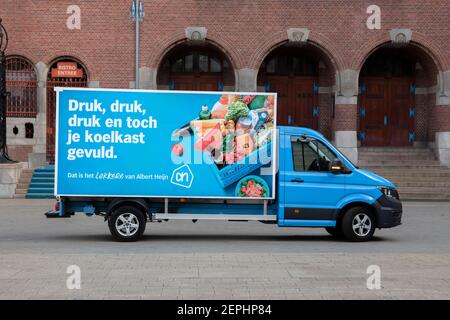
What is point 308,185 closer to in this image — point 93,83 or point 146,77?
point 146,77

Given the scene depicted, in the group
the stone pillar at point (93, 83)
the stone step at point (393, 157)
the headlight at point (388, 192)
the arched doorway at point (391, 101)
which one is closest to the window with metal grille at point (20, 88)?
the stone pillar at point (93, 83)

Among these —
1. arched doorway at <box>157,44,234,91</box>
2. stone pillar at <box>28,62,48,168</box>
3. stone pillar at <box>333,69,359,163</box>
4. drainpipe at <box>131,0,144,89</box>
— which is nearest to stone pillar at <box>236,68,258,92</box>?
arched doorway at <box>157,44,234,91</box>

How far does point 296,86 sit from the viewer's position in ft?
88.2

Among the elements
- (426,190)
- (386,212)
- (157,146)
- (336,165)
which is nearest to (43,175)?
(157,146)

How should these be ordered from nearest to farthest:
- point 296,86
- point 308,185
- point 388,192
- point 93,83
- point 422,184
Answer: point 308,185 < point 388,192 < point 422,184 < point 93,83 < point 296,86

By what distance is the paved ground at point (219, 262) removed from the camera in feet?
25.1

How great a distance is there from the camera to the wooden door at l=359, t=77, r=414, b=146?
Answer: 2695cm

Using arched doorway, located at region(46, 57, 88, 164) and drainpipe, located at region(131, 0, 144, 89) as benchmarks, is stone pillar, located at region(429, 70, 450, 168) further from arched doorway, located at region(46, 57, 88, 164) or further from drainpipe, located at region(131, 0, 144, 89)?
arched doorway, located at region(46, 57, 88, 164)

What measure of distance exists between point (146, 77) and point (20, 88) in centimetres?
479

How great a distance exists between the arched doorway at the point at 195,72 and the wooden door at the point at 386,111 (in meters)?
5.65

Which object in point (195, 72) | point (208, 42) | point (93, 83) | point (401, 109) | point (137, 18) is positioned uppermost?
point (137, 18)

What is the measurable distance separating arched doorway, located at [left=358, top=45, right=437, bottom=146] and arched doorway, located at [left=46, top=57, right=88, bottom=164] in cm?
1114
